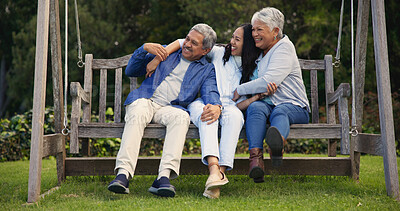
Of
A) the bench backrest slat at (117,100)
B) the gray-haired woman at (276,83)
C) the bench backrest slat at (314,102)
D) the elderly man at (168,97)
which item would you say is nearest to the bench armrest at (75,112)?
the bench backrest slat at (117,100)

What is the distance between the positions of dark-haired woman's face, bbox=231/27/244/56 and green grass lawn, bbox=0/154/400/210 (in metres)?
1.04

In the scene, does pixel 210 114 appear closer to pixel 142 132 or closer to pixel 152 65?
pixel 142 132

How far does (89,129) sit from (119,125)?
0.76 ft

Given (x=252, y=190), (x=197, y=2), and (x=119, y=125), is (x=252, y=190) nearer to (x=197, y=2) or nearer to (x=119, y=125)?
(x=119, y=125)

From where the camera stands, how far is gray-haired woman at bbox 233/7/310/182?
9.41 ft

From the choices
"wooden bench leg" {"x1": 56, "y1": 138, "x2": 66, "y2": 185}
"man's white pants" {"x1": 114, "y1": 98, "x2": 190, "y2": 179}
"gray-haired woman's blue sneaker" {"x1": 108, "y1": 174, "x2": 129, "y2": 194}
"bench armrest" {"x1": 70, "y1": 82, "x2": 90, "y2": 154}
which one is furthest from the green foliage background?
"gray-haired woman's blue sneaker" {"x1": 108, "y1": 174, "x2": 129, "y2": 194}

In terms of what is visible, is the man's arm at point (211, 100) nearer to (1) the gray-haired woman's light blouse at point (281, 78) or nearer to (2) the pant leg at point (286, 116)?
(1) the gray-haired woman's light blouse at point (281, 78)

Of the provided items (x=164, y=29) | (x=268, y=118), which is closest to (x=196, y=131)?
(x=268, y=118)

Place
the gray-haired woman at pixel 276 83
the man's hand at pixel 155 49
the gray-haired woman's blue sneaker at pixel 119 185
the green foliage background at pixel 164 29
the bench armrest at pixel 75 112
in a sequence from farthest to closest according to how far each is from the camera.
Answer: the green foliage background at pixel 164 29 < the man's hand at pixel 155 49 < the bench armrest at pixel 75 112 < the gray-haired woman at pixel 276 83 < the gray-haired woman's blue sneaker at pixel 119 185

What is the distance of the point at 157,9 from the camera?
9.91m

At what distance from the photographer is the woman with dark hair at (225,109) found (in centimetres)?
280

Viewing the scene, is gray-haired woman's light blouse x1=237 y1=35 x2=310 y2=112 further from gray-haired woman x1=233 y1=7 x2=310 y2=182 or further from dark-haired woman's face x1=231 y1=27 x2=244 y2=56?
dark-haired woman's face x1=231 y1=27 x2=244 y2=56

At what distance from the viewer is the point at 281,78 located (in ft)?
10.3

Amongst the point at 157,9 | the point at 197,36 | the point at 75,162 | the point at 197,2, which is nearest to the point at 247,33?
the point at 197,36
